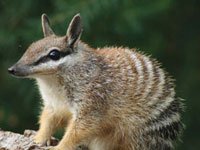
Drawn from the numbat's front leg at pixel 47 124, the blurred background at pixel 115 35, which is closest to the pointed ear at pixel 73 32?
the numbat's front leg at pixel 47 124

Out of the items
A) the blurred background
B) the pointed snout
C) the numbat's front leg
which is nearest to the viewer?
the pointed snout

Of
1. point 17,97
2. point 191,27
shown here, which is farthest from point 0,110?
point 191,27

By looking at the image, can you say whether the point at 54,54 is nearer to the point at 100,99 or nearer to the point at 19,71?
the point at 19,71

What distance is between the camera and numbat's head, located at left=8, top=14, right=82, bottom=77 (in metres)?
7.07

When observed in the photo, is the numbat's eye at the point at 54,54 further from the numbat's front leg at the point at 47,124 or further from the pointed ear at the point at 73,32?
the numbat's front leg at the point at 47,124

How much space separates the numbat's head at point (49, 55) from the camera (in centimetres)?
707

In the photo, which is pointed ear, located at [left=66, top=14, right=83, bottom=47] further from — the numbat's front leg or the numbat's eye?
the numbat's front leg

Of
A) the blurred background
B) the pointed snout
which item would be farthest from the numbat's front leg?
the blurred background

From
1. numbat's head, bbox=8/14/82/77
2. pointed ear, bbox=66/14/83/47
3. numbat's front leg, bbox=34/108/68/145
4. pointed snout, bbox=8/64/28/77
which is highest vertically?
pointed ear, bbox=66/14/83/47

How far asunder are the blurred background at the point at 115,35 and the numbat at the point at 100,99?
2707 mm

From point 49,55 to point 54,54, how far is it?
0.07 meters

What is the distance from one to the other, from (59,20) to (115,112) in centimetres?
302

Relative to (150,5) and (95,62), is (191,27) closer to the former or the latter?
(150,5)

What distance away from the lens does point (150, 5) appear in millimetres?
11281
